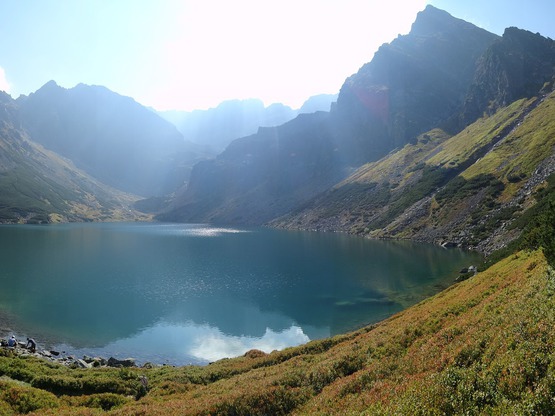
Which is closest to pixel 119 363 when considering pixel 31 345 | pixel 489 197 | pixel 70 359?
pixel 70 359

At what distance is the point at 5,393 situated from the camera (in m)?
23.4

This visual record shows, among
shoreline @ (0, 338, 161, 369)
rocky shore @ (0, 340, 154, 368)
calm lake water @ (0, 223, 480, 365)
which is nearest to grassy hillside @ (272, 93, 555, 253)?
Result: calm lake water @ (0, 223, 480, 365)

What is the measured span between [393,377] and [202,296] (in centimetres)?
6607

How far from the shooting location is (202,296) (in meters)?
80.8

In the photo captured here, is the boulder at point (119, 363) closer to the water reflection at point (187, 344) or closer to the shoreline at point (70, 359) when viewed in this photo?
the shoreline at point (70, 359)

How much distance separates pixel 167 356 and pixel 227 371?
18.4 m

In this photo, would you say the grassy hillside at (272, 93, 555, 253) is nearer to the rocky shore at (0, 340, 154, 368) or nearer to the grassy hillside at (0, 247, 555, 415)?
the grassy hillside at (0, 247, 555, 415)

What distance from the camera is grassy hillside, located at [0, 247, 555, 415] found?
13211mm

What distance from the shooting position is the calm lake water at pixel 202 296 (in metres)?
55.5

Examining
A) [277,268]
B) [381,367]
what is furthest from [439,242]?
[381,367]

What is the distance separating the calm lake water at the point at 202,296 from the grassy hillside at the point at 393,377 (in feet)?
60.9

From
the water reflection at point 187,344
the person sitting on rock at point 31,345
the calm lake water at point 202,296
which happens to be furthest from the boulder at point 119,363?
the person sitting on rock at point 31,345

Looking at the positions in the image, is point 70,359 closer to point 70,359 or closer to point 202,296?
point 70,359

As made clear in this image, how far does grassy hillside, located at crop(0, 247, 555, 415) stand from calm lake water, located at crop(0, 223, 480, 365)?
18562mm
